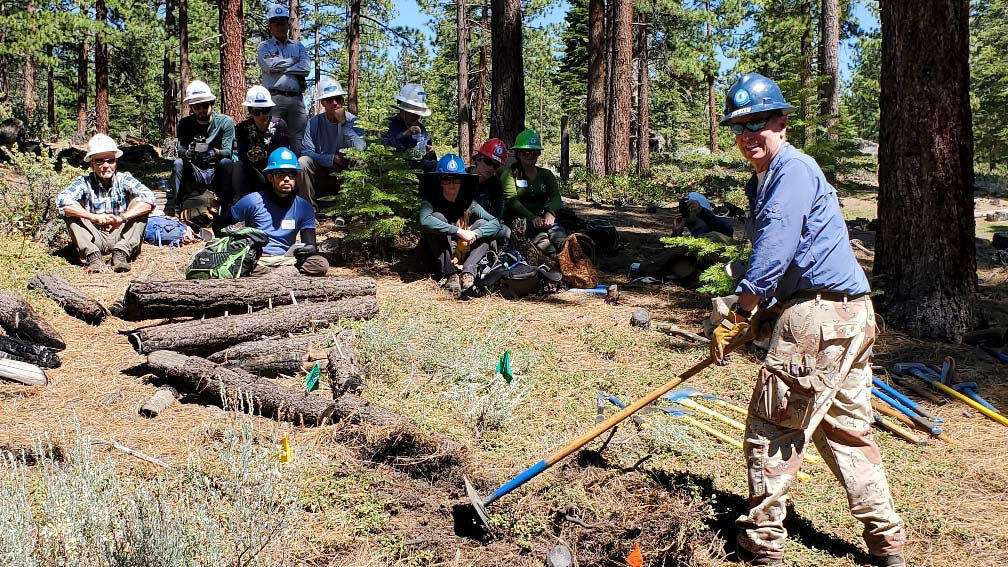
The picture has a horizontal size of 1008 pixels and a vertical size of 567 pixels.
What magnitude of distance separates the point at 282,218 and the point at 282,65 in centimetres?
306

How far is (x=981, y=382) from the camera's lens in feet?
18.4

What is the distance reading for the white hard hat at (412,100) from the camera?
9.40 metres

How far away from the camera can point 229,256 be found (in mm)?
6793

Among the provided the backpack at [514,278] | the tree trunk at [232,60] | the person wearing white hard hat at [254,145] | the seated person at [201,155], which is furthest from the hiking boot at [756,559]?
the tree trunk at [232,60]

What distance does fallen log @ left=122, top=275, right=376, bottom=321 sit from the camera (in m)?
6.09

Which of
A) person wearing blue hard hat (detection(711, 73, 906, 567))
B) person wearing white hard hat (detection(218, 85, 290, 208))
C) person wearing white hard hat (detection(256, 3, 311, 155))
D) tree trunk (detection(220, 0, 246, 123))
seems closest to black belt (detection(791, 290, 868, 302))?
person wearing blue hard hat (detection(711, 73, 906, 567))

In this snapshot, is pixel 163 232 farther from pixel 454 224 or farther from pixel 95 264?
pixel 454 224

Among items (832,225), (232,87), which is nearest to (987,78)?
(232,87)

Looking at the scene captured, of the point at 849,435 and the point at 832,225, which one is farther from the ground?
the point at 832,225

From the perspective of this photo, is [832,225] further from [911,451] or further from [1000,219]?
[1000,219]

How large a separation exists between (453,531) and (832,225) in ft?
7.33

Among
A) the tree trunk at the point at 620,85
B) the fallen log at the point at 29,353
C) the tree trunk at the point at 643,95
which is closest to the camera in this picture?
the fallen log at the point at 29,353

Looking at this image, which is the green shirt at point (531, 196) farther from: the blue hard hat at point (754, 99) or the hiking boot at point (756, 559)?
the hiking boot at point (756, 559)

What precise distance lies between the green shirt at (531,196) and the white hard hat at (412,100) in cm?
161
